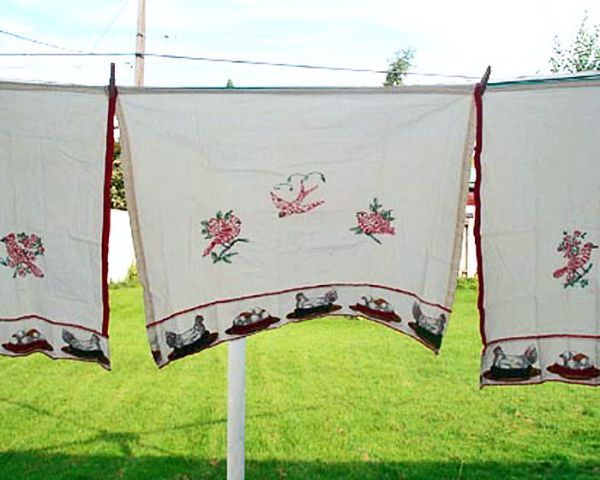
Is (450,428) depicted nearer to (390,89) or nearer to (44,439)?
(44,439)

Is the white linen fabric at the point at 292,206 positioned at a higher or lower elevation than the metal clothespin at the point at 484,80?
lower

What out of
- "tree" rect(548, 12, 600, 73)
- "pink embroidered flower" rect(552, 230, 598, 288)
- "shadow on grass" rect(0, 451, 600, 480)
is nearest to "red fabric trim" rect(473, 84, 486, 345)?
"pink embroidered flower" rect(552, 230, 598, 288)

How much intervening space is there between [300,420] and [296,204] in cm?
199

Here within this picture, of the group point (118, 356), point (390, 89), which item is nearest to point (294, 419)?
point (118, 356)

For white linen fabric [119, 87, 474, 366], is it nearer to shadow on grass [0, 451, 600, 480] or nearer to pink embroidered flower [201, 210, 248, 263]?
pink embroidered flower [201, 210, 248, 263]

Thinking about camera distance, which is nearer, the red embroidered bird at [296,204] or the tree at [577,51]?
the red embroidered bird at [296,204]

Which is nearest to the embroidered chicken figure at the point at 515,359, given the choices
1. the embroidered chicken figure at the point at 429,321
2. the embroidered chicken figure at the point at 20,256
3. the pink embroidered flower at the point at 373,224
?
the embroidered chicken figure at the point at 429,321

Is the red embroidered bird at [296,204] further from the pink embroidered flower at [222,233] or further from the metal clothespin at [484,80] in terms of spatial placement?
the metal clothespin at [484,80]

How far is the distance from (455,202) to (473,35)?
6.82ft

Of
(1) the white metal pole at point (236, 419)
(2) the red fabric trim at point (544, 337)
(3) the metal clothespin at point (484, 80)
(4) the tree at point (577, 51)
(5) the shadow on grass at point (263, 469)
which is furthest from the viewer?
(4) the tree at point (577, 51)

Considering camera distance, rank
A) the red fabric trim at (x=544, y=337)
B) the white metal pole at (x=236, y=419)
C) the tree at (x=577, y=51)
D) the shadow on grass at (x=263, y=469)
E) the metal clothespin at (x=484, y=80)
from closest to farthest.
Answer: the metal clothespin at (x=484, y=80)
the red fabric trim at (x=544, y=337)
the white metal pole at (x=236, y=419)
the shadow on grass at (x=263, y=469)
the tree at (x=577, y=51)

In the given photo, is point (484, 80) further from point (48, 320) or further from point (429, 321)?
point (48, 320)

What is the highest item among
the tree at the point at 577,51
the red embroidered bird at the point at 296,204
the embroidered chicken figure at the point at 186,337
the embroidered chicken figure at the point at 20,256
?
the tree at the point at 577,51

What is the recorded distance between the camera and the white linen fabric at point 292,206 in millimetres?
1721
